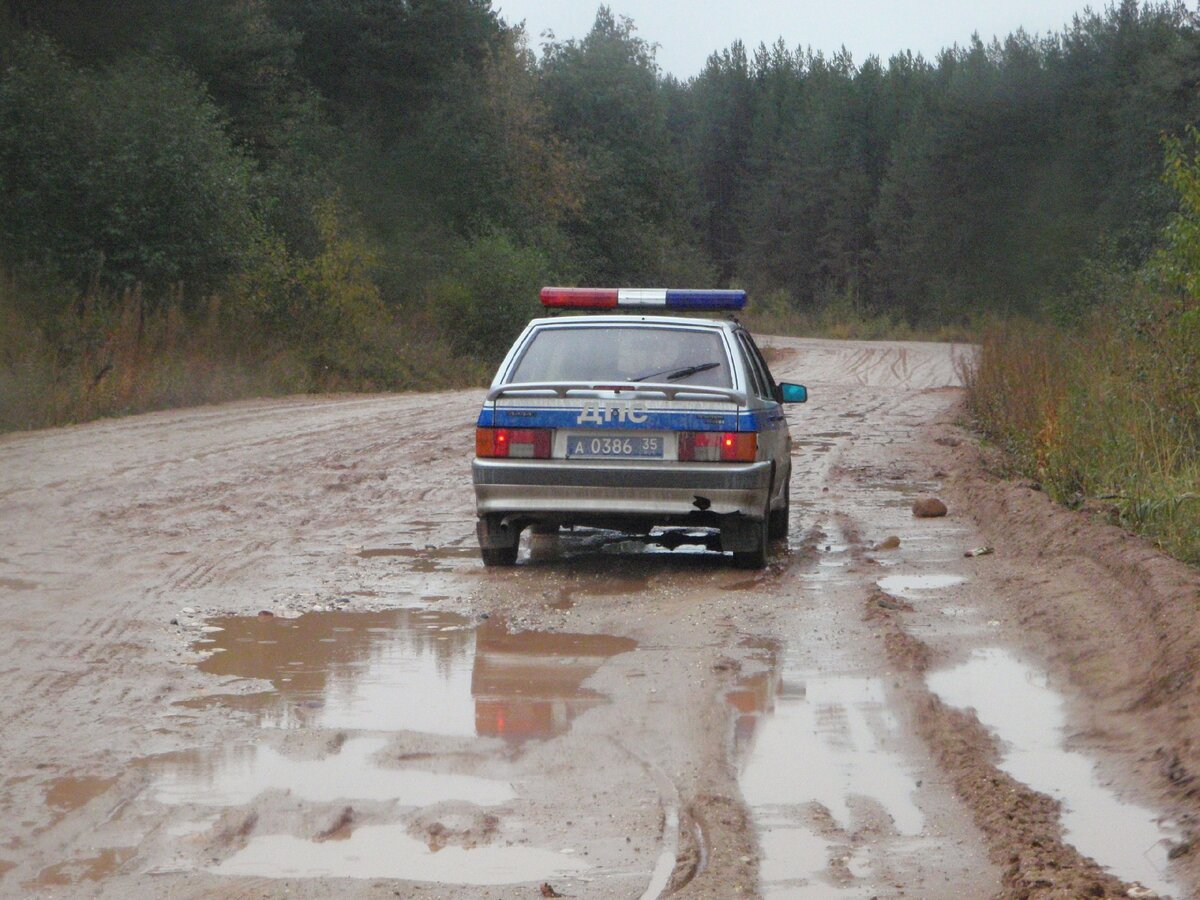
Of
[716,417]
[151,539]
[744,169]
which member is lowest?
[151,539]

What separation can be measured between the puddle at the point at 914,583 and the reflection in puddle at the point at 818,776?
196cm

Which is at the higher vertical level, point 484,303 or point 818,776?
point 484,303

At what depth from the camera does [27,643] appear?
6.33 metres

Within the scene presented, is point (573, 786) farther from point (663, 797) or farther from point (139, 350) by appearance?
point (139, 350)

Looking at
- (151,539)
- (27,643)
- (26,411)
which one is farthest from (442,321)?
(27,643)

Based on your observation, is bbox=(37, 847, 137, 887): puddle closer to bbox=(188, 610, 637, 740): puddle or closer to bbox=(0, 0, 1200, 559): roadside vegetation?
bbox=(188, 610, 637, 740): puddle

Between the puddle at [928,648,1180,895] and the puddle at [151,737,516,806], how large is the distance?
1701 millimetres

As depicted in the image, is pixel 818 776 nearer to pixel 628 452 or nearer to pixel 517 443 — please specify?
pixel 628 452

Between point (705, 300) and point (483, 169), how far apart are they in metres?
36.3

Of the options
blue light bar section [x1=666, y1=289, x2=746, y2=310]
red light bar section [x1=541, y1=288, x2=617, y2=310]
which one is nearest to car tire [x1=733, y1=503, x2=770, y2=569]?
blue light bar section [x1=666, y1=289, x2=746, y2=310]

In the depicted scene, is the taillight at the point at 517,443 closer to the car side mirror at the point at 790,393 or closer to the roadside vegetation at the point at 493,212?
the car side mirror at the point at 790,393

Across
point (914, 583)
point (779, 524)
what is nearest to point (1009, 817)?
point (914, 583)

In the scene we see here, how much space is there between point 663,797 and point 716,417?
3812 mm

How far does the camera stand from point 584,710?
17.9ft
